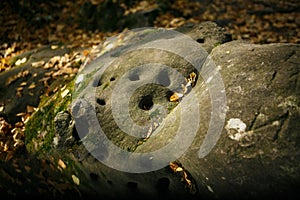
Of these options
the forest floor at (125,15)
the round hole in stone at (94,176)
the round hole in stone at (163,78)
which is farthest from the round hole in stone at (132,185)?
the forest floor at (125,15)

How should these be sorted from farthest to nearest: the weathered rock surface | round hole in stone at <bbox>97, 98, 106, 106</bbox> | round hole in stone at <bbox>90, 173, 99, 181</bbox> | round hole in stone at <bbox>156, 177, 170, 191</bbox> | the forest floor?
the forest floor → round hole in stone at <bbox>97, 98, 106, 106</bbox> → round hole in stone at <bbox>90, 173, 99, 181</bbox> → round hole in stone at <bbox>156, 177, 170, 191</bbox> → the weathered rock surface

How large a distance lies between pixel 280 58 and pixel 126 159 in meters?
2.08

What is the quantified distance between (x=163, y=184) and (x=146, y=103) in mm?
1047

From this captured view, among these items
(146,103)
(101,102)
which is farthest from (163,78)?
(101,102)

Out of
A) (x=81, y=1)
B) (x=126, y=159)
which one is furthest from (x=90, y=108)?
(x=81, y=1)

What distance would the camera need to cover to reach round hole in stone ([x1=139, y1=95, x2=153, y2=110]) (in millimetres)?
4418

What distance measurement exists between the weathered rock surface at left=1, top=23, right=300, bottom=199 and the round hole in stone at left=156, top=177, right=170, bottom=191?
0.04ft

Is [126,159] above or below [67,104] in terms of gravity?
below

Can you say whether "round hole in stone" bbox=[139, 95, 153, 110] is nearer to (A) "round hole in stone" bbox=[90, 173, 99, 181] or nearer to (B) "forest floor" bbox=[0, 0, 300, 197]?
(A) "round hole in stone" bbox=[90, 173, 99, 181]

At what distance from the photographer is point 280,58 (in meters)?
3.61

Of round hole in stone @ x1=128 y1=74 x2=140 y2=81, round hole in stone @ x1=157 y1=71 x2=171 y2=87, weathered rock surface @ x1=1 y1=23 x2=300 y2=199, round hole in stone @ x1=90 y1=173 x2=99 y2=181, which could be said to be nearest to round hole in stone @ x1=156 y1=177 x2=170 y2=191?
weathered rock surface @ x1=1 y1=23 x2=300 y2=199

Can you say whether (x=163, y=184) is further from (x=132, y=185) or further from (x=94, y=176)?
(x=94, y=176)

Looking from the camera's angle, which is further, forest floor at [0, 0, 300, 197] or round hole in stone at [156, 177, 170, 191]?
forest floor at [0, 0, 300, 197]

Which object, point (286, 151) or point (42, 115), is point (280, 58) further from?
point (42, 115)
